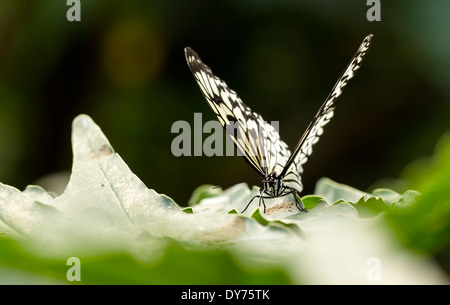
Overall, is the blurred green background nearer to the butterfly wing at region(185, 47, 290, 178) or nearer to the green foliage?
the butterfly wing at region(185, 47, 290, 178)

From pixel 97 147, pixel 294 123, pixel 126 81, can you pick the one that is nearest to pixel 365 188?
pixel 294 123

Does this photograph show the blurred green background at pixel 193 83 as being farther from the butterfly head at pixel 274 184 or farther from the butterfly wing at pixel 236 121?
the butterfly head at pixel 274 184

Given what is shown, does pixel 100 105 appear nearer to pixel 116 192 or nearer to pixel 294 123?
pixel 294 123

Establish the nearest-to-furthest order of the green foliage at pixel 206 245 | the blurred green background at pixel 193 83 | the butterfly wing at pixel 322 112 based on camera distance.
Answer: the green foliage at pixel 206 245 < the butterfly wing at pixel 322 112 < the blurred green background at pixel 193 83

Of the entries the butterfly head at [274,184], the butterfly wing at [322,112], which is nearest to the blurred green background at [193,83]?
the butterfly wing at [322,112]

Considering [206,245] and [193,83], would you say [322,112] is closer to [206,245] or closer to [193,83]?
[206,245]

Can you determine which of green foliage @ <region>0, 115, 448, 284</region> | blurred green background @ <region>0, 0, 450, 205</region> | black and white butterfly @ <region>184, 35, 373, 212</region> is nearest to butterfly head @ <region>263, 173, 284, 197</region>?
black and white butterfly @ <region>184, 35, 373, 212</region>

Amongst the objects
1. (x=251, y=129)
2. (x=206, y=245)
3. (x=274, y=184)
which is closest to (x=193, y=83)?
(x=251, y=129)
